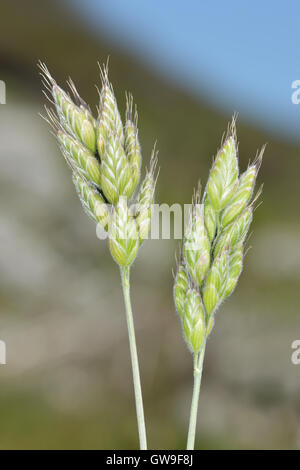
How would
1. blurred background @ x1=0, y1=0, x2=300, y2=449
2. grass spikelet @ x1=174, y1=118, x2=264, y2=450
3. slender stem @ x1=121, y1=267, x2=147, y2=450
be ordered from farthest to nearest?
1. blurred background @ x1=0, y1=0, x2=300, y2=449
2. grass spikelet @ x1=174, y1=118, x2=264, y2=450
3. slender stem @ x1=121, y1=267, x2=147, y2=450

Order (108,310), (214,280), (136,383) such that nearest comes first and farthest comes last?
(136,383) → (214,280) → (108,310)

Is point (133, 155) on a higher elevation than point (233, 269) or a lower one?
higher

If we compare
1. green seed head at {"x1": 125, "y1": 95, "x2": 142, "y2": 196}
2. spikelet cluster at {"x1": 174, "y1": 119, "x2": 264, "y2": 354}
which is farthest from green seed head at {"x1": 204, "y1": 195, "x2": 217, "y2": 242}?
green seed head at {"x1": 125, "y1": 95, "x2": 142, "y2": 196}

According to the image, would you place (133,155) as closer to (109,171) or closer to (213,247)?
(109,171)

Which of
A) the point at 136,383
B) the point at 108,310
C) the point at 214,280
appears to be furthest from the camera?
the point at 108,310

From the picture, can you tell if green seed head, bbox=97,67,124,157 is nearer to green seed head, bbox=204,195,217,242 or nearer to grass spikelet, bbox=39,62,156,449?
grass spikelet, bbox=39,62,156,449

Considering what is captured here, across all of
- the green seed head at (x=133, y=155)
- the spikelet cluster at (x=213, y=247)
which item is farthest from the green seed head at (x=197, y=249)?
the green seed head at (x=133, y=155)

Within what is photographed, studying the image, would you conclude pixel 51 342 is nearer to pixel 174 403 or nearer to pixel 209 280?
pixel 174 403

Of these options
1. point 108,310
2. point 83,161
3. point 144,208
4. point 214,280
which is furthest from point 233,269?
point 108,310
